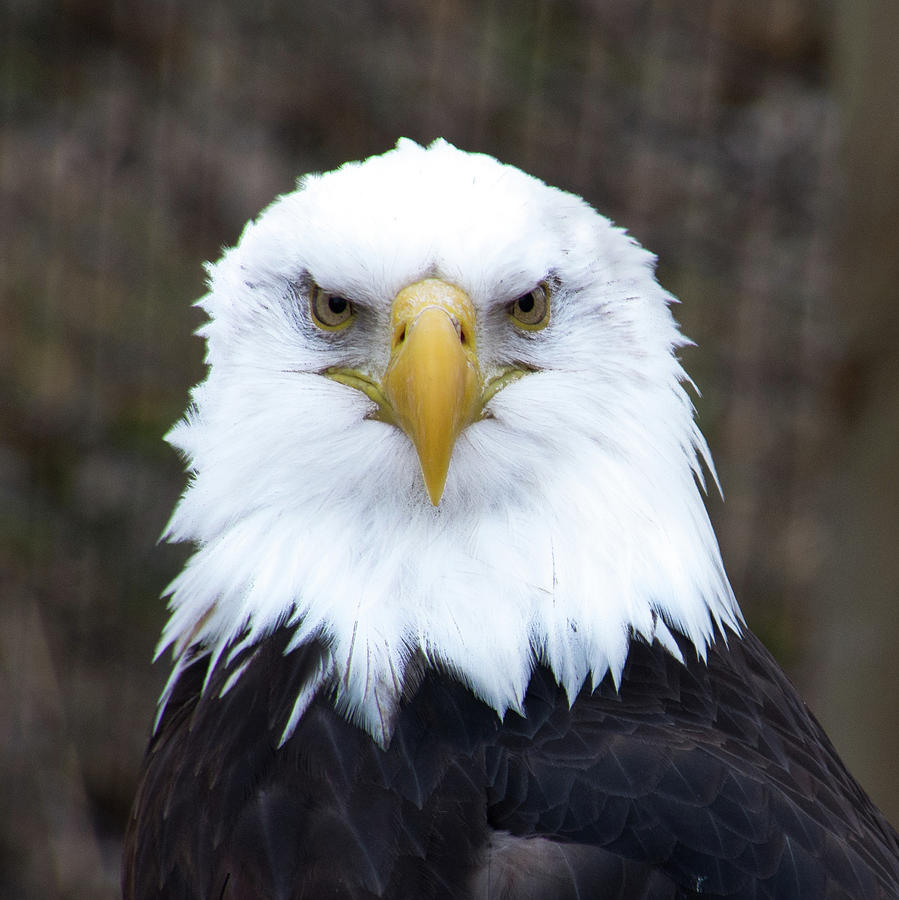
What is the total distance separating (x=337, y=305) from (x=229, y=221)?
3.61m

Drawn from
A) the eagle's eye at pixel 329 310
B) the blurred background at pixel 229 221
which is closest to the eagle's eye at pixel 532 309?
the eagle's eye at pixel 329 310

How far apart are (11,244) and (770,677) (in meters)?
4.02

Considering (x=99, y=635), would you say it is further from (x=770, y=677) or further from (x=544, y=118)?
(x=770, y=677)

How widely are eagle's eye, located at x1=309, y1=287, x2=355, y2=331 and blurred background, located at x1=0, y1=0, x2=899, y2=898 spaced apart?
2.87 metres

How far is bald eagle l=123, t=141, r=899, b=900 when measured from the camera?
1.95 metres

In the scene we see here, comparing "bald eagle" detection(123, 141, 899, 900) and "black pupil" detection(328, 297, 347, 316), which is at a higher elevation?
"black pupil" detection(328, 297, 347, 316)

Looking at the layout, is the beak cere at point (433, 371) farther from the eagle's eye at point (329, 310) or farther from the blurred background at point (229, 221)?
the blurred background at point (229, 221)

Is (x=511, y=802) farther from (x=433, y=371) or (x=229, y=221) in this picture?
(x=229, y=221)

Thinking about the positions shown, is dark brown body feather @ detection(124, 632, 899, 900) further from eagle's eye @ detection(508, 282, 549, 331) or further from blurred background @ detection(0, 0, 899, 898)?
blurred background @ detection(0, 0, 899, 898)

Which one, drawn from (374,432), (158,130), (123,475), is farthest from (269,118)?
(374,432)

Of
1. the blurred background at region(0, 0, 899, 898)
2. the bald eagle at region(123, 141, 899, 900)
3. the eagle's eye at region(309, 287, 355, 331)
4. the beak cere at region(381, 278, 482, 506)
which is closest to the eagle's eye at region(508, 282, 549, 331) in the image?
the bald eagle at region(123, 141, 899, 900)

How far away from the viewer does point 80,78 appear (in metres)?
5.99

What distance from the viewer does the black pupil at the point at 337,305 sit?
7.45ft

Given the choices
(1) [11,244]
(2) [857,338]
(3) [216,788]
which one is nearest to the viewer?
(3) [216,788]
